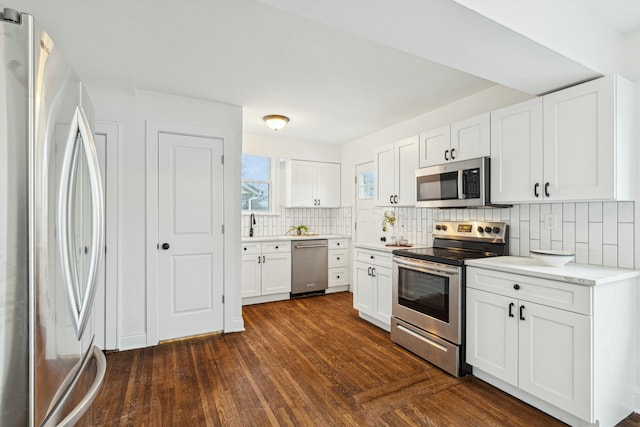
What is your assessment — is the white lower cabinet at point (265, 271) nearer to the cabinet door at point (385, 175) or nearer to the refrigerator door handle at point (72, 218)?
the cabinet door at point (385, 175)

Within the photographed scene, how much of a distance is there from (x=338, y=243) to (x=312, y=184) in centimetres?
106

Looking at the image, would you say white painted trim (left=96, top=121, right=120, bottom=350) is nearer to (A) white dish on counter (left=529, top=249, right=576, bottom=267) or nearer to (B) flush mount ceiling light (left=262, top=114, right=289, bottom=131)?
(B) flush mount ceiling light (left=262, top=114, right=289, bottom=131)

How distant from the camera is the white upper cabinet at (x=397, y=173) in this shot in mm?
3484

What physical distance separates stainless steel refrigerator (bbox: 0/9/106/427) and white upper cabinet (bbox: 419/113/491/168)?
2.78 metres

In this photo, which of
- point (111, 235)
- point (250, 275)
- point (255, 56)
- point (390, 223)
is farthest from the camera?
point (250, 275)

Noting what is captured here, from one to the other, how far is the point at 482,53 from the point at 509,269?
4.56ft

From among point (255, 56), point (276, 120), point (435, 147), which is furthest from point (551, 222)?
point (276, 120)

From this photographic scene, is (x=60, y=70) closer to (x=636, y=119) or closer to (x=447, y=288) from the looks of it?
(x=447, y=288)

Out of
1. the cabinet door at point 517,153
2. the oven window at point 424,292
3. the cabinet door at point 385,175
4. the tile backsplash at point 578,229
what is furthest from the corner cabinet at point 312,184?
the cabinet door at point 517,153

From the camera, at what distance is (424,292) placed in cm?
281

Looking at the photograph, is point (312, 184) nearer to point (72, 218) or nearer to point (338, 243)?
point (338, 243)

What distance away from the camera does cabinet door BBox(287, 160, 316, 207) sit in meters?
5.07

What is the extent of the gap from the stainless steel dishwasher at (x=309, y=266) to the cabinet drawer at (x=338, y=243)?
8 cm

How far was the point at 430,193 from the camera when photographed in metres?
3.18
